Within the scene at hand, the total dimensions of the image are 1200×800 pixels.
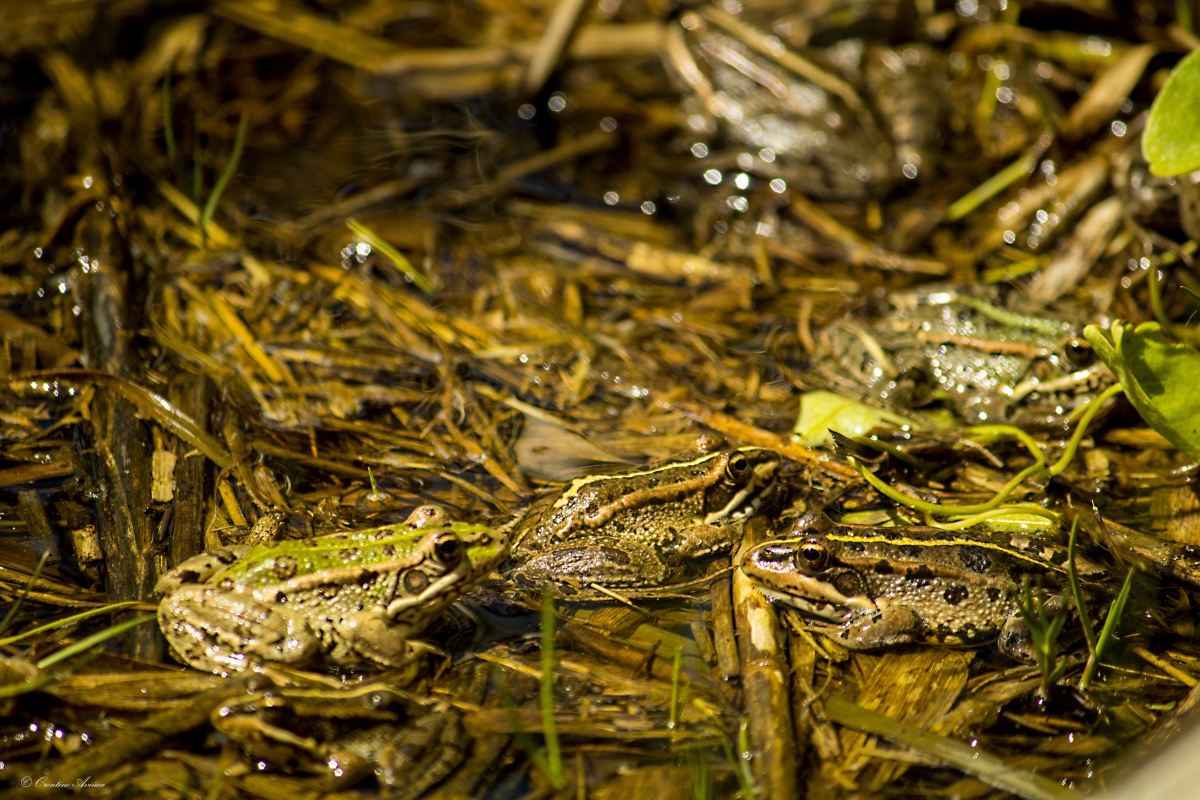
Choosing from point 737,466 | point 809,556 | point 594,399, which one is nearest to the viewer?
point 809,556

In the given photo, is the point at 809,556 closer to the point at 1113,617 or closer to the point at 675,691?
the point at 675,691

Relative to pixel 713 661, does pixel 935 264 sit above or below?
above

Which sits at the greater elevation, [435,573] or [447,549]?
[447,549]

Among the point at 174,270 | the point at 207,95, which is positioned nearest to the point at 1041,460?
the point at 174,270

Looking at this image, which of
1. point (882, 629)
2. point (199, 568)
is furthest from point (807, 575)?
point (199, 568)

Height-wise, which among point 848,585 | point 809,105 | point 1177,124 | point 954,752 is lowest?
point 954,752

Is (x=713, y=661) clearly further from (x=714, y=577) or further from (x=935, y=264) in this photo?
(x=935, y=264)

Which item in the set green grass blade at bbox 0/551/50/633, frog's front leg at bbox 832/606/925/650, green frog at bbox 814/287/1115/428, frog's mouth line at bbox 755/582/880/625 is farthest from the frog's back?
green frog at bbox 814/287/1115/428
